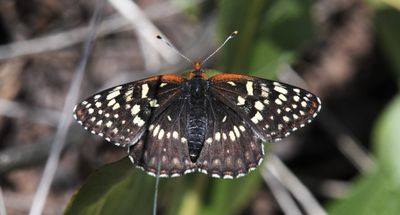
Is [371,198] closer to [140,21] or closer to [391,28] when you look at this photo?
[391,28]

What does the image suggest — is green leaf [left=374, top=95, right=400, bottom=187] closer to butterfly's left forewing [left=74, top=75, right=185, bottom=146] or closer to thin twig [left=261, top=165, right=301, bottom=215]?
thin twig [left=261, top=165, right=301, bottom=215]

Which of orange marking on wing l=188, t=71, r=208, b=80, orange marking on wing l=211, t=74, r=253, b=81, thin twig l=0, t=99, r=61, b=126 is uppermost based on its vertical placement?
thin twig l=0, t=99, r=61, b=126

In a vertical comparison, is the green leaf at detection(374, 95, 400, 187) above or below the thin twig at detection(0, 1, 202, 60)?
below

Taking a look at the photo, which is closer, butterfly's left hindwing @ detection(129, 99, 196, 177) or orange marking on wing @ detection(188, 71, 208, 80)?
butterfly's left hindwing @ detection(129, 99, 196, 177)

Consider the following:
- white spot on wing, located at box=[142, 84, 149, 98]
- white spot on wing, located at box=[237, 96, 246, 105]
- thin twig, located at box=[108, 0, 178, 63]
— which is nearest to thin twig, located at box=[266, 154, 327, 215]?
thin twig, located at box=[108, 0, 178, 63]

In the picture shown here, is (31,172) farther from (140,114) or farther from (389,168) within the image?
(389,168)

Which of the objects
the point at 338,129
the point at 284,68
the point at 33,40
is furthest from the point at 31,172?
the point at 338,129

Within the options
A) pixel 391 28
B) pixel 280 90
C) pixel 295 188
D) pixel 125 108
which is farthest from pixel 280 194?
pixel 125 108

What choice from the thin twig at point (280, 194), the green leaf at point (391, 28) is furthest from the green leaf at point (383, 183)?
the thin twig at point (280, 194)
